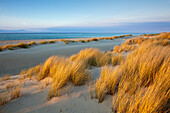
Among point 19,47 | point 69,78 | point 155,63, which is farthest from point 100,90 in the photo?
point 19,47

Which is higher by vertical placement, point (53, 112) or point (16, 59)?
point (53, 112)

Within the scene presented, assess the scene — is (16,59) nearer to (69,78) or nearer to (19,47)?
(19,47)

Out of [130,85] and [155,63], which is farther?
[155,63]

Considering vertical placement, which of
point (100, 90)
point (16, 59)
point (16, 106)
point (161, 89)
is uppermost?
point (161, 89)

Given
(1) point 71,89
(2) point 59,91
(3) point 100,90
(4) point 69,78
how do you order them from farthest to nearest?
(4) point 69,78 → (1) point 71,89 → (2) point 59,91 → (3) point 100,90

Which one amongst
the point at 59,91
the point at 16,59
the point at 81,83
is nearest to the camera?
the point at 59,91

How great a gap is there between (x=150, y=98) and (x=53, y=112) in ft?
4.67

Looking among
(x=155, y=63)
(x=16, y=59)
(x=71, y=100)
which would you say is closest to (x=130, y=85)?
(x=155, y=63)

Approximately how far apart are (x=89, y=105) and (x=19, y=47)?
13.2 metres

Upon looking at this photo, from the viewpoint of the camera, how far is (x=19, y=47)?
11875 mm

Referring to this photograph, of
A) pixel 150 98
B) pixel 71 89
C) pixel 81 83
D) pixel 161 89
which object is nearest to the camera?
pixel 150 98

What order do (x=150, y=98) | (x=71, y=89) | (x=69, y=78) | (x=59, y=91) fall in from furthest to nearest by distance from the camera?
(x=69, y=78) < (x=71, y=89) < (x=59, y=91) < (x=150, y=98)

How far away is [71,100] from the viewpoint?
1.79m

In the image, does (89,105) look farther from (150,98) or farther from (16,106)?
(16,106)
